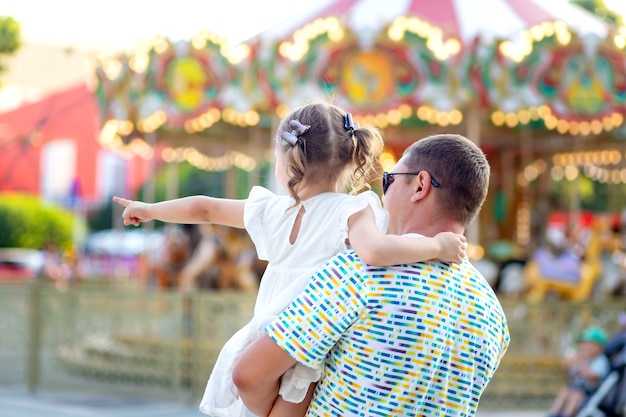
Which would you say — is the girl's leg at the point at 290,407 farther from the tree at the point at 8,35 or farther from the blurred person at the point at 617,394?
the blurred person at the point at 617,394

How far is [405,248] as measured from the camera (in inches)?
73.3

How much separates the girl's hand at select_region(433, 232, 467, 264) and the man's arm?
1.17 ft

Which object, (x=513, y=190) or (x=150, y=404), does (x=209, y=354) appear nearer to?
(x=150, y=404)

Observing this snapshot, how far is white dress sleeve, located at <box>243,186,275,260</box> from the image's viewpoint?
7.27 ft

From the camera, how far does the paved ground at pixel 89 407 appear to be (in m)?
8.45

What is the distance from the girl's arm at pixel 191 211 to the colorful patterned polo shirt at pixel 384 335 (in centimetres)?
48

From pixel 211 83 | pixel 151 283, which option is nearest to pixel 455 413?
pixel 211 83

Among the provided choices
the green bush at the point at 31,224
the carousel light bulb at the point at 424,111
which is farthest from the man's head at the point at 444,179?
the green bush at the point at 31,224

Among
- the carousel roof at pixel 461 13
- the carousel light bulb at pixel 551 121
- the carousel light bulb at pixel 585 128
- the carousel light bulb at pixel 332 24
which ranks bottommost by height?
the carousel light bulb at pixel 585 128

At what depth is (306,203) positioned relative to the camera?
7.01ft

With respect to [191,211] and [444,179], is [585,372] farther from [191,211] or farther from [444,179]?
[444,179]

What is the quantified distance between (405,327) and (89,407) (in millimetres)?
7518

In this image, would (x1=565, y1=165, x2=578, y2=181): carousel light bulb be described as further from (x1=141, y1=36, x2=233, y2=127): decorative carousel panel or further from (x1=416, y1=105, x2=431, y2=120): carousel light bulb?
(x1=141, y1=36, x2=233, y2=127): decorative carousel panel

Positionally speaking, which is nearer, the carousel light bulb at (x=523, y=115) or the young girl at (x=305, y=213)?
the young girl at (x=305, y=213)
